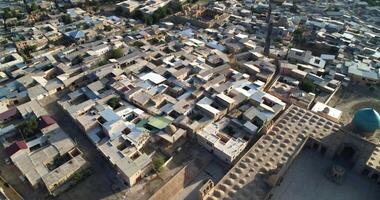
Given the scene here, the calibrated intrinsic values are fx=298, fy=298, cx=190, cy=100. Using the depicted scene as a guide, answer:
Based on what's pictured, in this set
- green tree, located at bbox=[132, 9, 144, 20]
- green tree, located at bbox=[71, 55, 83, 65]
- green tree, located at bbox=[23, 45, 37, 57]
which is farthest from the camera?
green tree, located at bbox=[132, 9, 144, 20]

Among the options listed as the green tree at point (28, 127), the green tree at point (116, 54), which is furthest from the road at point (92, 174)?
the green tree at point (116, 54)

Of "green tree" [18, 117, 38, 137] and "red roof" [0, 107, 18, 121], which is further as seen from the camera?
"red roof" [0, 107, 18, 121]

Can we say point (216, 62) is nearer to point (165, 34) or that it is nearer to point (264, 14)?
point (165, 34)

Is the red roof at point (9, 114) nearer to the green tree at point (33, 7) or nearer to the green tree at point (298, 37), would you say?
the green tree at point (33, 7)

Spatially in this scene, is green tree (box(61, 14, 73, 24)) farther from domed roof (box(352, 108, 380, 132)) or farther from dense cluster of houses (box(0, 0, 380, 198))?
domed roof (box(352, 108, 380, 132))

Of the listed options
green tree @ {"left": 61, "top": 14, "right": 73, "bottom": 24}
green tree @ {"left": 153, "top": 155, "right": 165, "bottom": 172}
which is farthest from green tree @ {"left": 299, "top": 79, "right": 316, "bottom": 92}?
green tree @ {"left": 61, "top": 14, "right": 73, "bottom": 24}

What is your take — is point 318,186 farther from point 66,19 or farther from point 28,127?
point 66,19
